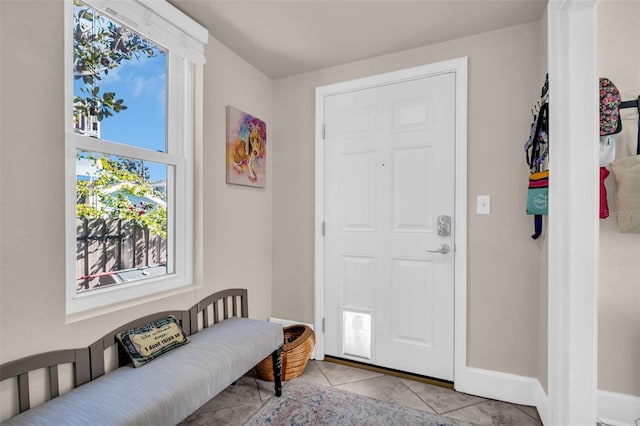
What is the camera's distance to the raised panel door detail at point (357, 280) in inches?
96.8

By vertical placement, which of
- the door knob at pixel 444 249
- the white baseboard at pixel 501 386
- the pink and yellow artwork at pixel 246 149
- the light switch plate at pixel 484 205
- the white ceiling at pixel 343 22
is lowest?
the white baseboard at pixel 501 386

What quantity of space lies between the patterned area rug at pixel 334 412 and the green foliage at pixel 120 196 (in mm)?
1224

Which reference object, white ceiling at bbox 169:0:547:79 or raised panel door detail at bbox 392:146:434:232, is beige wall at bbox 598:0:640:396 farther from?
raised panel door detail at bbox 392:146:434:232

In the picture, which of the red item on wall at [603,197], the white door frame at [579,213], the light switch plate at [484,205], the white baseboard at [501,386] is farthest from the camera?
the light switch plate at [484,205]

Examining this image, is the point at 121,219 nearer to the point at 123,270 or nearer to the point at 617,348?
the point at 123,270

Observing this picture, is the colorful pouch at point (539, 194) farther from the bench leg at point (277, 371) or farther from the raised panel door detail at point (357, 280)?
the bench leg at point (277, 371)

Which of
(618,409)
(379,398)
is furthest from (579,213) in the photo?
(379,398)

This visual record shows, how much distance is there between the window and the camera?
4.95ft

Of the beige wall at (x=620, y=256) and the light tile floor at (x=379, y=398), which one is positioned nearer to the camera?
the beige wall at (x=620, y=256)

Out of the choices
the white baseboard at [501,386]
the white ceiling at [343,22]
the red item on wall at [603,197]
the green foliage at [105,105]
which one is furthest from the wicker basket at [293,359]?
the white ceiling at [343,22]

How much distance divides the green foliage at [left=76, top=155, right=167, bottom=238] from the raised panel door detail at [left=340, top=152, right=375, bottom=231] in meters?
1.28

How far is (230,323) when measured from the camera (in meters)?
2.08

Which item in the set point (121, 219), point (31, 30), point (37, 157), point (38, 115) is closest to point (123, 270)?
point (121, 219)

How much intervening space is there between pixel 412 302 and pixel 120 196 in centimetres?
195
